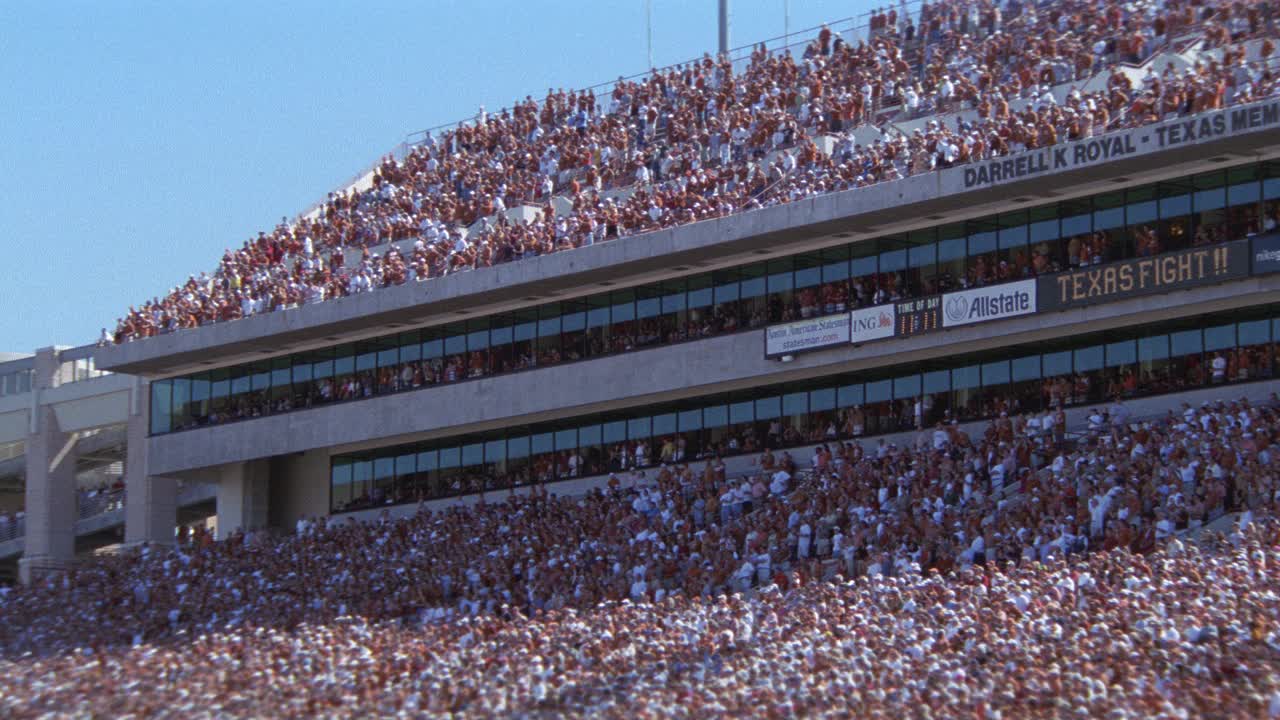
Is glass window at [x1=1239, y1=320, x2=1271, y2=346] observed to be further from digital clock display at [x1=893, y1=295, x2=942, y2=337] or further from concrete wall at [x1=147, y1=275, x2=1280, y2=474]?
digital clock display at [x1=893, y1=295, x2=942, y2=337]

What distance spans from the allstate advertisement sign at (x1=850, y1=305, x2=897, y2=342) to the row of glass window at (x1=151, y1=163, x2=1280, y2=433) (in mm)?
280

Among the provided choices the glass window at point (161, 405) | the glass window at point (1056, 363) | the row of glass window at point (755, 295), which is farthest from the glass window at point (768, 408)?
the glass window at point (161, 405)

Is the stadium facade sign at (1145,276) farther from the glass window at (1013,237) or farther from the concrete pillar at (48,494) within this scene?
the concrete pillar at (48,494)

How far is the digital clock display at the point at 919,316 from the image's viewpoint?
31344mm

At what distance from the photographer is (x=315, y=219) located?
153ft

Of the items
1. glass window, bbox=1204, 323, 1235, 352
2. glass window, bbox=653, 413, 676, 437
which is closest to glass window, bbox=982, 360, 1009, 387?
glass window, bbox=1204, 323, 1235, 352

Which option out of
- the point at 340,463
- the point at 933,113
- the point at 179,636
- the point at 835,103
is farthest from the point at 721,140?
the point at 179,636

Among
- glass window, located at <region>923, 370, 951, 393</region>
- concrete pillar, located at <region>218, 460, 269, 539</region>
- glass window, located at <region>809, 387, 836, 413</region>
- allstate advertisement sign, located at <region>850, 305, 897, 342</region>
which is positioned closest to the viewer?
allstate advertisement sign, located at <region>850, 305, 897, 342</region>

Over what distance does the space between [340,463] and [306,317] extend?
400cm

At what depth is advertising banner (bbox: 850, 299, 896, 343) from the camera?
32.0m

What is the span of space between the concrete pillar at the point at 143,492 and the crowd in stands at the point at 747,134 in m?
1.96

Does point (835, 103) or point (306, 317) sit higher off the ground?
point (835, 103)

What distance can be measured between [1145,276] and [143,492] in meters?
24.8

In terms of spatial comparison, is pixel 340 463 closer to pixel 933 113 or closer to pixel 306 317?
pixel 306 317
